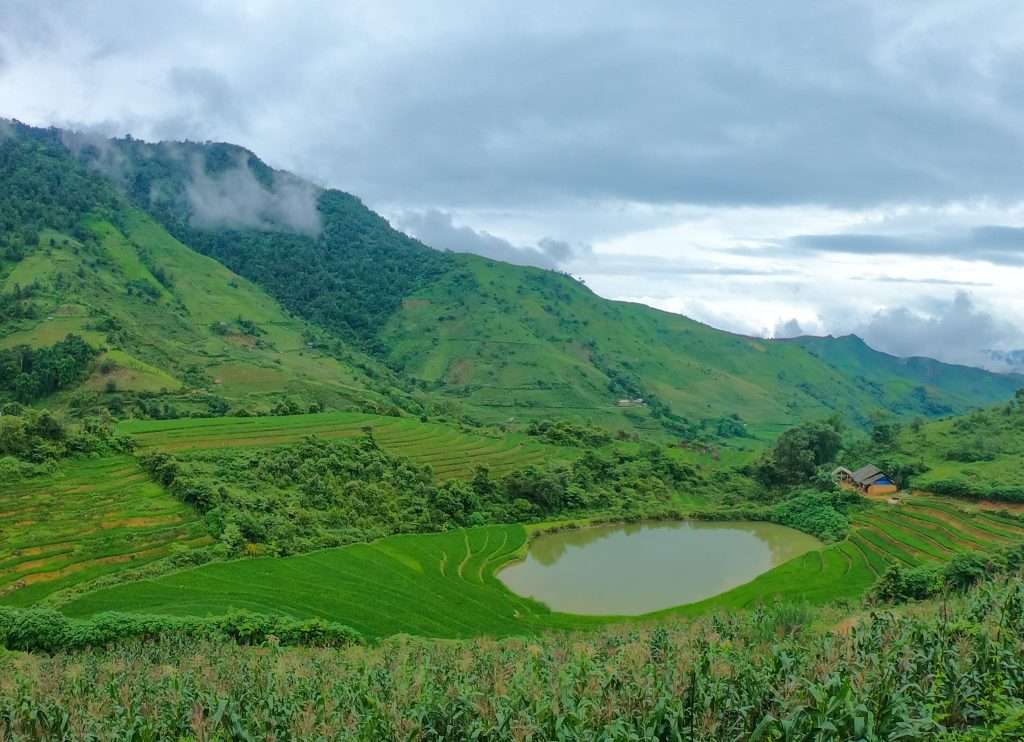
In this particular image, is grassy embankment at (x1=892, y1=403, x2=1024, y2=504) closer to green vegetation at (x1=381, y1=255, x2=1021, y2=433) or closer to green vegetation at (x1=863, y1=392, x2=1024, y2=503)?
green vegetation at (x1=863, y1=392, x2=1024, y2=503)

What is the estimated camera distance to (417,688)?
1537 centimetres

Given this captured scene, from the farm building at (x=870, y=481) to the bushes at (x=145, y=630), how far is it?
49847 mm

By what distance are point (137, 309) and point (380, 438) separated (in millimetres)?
59496

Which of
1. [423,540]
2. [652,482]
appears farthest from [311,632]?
[652,482]

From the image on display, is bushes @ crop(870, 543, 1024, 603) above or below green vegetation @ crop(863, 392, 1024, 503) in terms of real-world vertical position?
below

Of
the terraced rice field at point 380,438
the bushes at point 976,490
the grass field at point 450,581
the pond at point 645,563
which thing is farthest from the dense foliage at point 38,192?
the bushes at point 976,490

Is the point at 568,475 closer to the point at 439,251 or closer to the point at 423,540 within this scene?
the point at 423,540

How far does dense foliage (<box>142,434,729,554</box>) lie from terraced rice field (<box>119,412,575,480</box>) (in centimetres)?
292

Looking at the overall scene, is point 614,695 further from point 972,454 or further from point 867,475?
point 972,454

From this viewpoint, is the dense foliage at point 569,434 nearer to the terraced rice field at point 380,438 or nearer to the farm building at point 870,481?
the terraced rice field at point 380,438

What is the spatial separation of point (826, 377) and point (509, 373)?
307 ft

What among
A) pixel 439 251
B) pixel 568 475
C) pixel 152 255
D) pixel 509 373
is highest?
pixel 439 251

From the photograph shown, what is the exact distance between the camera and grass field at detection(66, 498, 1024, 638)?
3142cm

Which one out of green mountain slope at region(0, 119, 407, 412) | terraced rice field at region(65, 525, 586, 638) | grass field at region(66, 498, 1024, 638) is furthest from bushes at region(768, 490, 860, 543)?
green mountain slope at region(0, 119, 407, 412)
